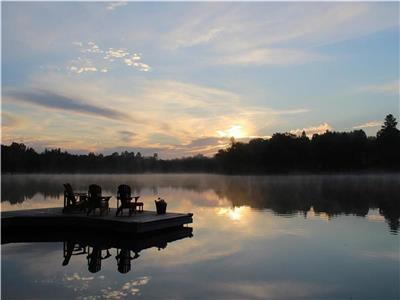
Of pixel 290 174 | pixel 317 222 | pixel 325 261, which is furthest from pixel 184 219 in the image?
pixel 290 174

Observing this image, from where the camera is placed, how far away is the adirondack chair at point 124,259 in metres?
9.88

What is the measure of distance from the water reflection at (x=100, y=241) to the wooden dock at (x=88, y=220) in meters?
0.27

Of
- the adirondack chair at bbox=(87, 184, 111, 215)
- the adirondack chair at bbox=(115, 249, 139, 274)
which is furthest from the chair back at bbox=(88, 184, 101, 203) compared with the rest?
the adirondack chair at bbox=(115, 249, 139, 274)

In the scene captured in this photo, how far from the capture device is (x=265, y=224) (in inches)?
671

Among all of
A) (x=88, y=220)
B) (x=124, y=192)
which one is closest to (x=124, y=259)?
(x=124, y=192)

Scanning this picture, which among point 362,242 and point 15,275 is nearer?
point 15,275

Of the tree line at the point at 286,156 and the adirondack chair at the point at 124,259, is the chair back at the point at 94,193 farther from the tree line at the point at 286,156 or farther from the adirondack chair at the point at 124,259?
the tree line at the point at 286,156

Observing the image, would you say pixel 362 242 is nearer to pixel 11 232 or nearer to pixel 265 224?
pixel 265 224

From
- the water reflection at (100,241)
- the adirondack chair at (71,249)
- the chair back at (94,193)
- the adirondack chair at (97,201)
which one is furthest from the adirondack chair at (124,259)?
the adirondack chair at (97,201)

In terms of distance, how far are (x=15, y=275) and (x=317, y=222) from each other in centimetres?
1227

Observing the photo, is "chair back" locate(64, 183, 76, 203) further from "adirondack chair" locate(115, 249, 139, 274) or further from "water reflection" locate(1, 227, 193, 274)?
"adirondack chair" locate(115, 249, 139, 274)

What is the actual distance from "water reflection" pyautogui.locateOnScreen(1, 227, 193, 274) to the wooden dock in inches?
10.5

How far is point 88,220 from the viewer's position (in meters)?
15.3

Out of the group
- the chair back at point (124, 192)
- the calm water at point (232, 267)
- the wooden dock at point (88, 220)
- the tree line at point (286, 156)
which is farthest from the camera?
the tree line at point (286, 156)
